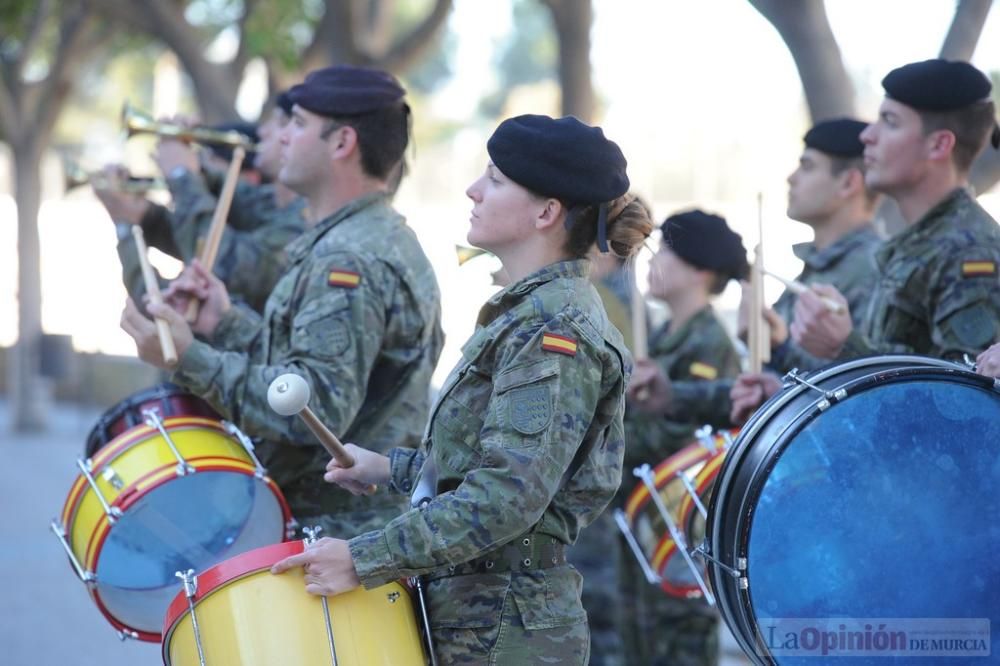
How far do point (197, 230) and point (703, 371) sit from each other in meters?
2.02

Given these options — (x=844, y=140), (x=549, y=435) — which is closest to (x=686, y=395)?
(x=844, y=140)

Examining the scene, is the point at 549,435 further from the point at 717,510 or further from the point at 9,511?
the point at 9,511

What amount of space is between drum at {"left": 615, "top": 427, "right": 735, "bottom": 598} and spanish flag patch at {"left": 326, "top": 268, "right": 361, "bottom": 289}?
0.98 meters

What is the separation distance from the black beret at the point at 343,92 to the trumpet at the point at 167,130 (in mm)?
1265

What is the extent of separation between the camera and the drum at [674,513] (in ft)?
11.5

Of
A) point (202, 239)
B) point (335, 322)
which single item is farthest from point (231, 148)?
point (335, 322)

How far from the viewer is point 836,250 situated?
4.49 metres

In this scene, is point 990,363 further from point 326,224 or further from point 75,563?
point 75,563

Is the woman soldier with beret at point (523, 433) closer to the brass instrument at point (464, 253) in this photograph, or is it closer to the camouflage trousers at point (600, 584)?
the brass instrument at point (464, 253)

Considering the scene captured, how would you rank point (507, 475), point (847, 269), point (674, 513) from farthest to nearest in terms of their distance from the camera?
point (847, 269) < point (674, 513) < point (507, 475)

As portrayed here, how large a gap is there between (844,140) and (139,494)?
2677mm

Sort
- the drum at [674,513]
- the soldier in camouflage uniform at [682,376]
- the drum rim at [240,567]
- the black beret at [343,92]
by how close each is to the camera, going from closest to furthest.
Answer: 1. the drum rim at [240,567]
2. the drum at [674,513]
3. the black beret at [343,92]
4. the soldier in camouflage uniform at [682,376]

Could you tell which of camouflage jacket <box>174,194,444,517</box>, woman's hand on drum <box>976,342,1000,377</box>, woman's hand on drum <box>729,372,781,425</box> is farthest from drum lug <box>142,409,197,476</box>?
woman's hand on drum <box>976,342,1000,377</box>

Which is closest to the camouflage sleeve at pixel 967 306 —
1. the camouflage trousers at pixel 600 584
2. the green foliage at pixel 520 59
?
the camouflage trousers at pixel 600 584
